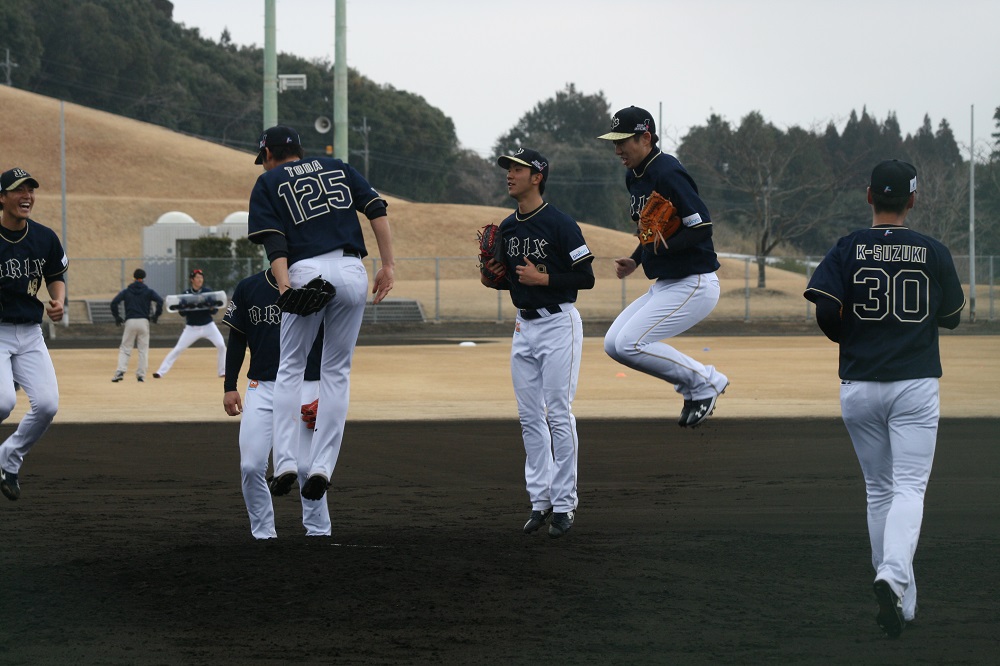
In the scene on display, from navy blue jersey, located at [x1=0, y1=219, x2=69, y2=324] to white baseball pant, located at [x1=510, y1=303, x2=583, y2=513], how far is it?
3820 millimetres

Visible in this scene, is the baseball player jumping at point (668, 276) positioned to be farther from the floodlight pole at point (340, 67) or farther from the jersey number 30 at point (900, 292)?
the floodlight pole at point (340, 67)

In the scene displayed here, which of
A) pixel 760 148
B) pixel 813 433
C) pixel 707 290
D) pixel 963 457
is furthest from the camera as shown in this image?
pixel 760 148

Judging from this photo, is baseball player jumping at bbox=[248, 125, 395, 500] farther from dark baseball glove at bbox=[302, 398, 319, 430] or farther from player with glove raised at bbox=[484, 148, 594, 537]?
player with glove raised at bbox=[484, 148, 594, 537]

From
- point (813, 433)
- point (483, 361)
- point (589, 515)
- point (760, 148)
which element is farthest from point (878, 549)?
point (760, 148)

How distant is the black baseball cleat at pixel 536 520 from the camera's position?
7.93 m

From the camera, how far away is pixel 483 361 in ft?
84.2

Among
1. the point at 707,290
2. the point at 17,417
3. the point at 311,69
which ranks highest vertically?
the point at 311,69

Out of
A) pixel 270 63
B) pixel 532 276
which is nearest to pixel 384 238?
pixel 532 276

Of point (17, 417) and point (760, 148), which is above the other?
point (760, 148)

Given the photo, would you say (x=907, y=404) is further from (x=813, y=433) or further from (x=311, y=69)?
(x=311, y=69)

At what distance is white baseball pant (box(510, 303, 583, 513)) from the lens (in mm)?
7945

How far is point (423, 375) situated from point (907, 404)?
17.0 m

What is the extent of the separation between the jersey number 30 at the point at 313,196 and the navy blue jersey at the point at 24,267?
9.38ft

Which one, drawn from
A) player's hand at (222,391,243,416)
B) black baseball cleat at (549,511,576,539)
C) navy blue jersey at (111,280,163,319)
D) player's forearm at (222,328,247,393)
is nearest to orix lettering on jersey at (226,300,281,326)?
player's forearm at (222,328,247,393)
